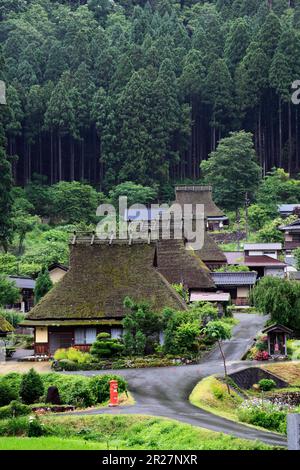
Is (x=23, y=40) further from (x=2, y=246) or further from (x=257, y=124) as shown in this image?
(x=2, y=246)

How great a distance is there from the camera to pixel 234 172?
68.9 meters

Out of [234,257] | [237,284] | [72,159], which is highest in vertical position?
[72,159]

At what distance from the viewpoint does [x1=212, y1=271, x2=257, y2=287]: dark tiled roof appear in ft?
167

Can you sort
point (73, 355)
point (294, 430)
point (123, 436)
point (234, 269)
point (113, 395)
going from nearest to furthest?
1. point (294, 430)
2. point (123, 436)
3. point (113, 395)
4. point (73, 355)
5. point (234, 269)

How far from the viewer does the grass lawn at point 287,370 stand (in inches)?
1258

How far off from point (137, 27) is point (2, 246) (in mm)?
40799

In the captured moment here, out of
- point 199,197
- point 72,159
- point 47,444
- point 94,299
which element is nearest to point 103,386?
point 47,444

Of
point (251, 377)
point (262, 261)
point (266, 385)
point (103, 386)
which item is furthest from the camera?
point (262, 261)

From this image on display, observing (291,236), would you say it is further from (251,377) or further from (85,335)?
(251,377)

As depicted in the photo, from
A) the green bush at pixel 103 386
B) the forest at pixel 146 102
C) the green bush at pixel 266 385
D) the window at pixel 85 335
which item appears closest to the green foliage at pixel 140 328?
the window at pixel 85 335

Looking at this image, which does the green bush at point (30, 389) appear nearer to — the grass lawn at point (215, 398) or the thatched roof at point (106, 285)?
the grass lawn at point (215, 398)

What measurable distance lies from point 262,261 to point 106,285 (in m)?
20.7

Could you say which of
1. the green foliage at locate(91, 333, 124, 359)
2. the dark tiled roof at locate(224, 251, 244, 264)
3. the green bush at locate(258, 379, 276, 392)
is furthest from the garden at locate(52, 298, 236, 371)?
the dark tiled roof at locate(224, 251, 244, 264)

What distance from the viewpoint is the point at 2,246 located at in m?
60.4
